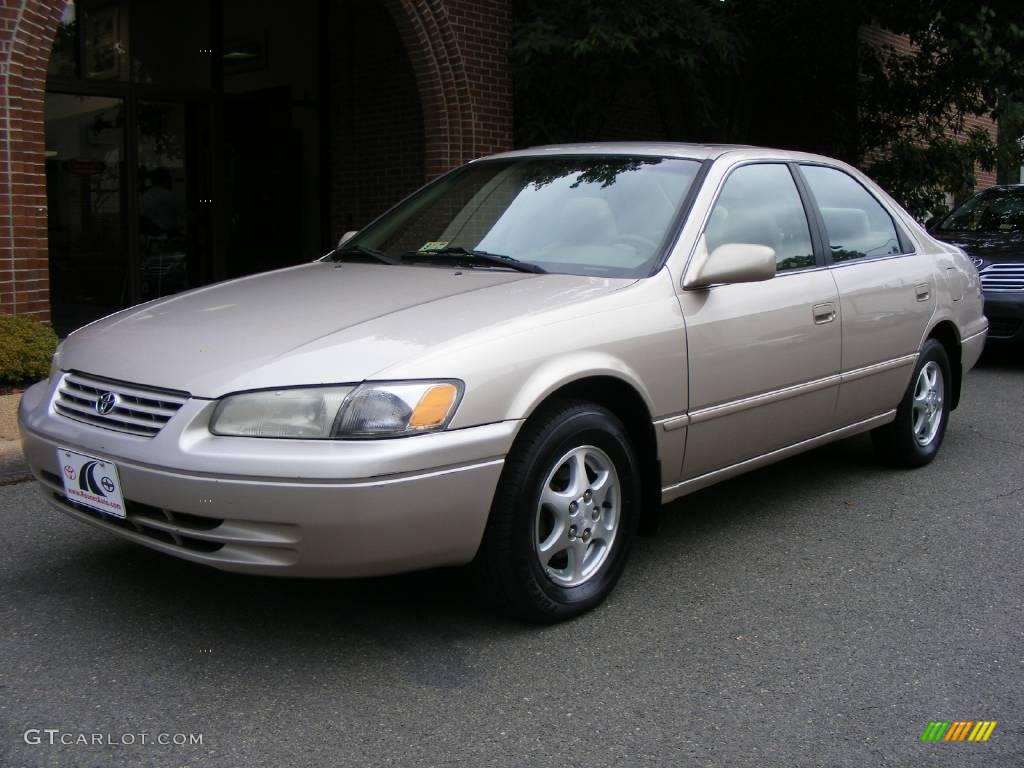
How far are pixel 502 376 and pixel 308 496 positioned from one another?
2.29 feet

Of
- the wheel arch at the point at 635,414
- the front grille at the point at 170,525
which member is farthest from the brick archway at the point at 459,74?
the front grille at the point at 170,525

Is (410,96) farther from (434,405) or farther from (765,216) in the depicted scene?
(434,405)

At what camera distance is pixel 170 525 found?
10.6 ft

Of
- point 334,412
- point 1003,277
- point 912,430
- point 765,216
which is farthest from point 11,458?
point 1003,277

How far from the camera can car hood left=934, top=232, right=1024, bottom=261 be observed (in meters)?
9.99

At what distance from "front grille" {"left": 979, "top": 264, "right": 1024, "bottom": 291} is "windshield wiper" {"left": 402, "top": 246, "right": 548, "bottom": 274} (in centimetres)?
693

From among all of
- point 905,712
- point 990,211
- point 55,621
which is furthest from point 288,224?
point 905,712

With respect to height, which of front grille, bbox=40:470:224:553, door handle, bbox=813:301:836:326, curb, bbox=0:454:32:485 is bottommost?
curb, bbox=0:454:32:485

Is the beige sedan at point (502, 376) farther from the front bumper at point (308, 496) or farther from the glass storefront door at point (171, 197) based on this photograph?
the glass storefront door at point (171, 197)

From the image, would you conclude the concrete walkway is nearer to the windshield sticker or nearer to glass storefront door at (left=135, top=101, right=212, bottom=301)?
the windshield sticker

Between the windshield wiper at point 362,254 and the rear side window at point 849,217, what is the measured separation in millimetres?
2004

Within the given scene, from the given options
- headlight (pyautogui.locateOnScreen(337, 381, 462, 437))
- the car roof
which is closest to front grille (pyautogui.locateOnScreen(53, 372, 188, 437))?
headlight (pyautogui.locateOnScreen(337, 381, 462, 437))

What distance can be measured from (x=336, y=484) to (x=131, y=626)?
1.06m

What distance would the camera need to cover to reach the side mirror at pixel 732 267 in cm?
400
